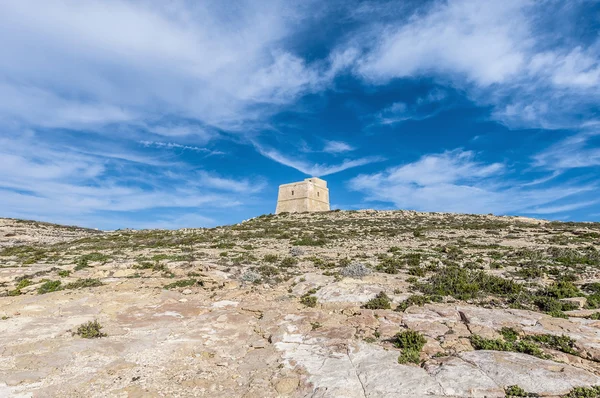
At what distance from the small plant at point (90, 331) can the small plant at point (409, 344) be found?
324 inches

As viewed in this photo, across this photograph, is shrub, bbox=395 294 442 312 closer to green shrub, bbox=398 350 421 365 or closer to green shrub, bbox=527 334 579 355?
green shrub, bbox=398 350 421 365

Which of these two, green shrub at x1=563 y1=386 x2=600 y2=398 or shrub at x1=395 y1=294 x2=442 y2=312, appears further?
shrub at x1=395 y1=294 x2=442 y2=312

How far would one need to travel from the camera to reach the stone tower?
207ft

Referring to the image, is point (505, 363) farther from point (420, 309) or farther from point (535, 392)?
point (420, 309)

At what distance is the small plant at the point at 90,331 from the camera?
33.5ft

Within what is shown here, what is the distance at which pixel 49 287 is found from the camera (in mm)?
15070

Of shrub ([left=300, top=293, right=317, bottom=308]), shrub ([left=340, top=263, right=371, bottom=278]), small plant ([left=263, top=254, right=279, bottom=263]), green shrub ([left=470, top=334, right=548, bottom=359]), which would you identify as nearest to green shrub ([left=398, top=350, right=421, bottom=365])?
green shrub ([left=470, top=334, right=548, bottom=359])

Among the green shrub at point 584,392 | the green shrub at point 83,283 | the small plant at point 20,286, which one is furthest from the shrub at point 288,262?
the green shrub at point 584,392

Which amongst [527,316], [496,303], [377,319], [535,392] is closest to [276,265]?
[377,319]

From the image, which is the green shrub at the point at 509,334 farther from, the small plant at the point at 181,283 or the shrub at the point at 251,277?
the small plant at the point at 181,283

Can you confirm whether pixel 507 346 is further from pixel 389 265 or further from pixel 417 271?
pixel 389 265

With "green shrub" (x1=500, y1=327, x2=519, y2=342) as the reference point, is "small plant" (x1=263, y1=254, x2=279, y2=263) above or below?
above

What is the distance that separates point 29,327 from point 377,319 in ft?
34.3

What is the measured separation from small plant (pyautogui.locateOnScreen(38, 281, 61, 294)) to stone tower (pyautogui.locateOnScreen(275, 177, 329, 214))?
47911mm
